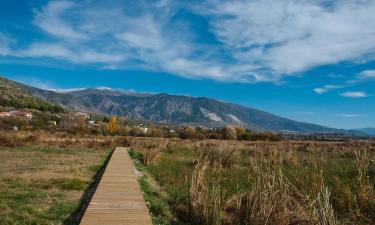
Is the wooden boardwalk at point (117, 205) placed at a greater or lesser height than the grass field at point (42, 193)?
greater

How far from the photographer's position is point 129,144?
34250 mm

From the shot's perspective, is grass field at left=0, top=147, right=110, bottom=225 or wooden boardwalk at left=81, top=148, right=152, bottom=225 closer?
wooden boardwalk at left=81, top=148, right=152, bottom=225

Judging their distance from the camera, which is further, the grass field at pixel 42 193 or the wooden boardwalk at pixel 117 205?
the grass field at pixel 42 193

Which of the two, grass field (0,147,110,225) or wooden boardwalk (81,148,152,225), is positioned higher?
wooden boardwalk (81,148,152,225)

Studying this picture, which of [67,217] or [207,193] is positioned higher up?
[207,193]

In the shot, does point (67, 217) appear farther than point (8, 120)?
No

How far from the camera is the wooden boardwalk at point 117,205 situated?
7134mm

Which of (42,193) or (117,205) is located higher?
(117,205)

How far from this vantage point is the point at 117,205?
831 centimetres

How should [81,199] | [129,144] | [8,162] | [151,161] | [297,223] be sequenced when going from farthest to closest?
[129,144], [151,161], [8,162], [81,199], [297,223]

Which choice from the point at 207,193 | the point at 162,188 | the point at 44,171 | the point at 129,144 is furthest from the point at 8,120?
the point at 207,193

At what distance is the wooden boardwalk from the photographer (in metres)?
7.13

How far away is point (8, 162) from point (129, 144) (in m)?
16.9

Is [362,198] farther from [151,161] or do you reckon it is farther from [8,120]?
[8,120]
